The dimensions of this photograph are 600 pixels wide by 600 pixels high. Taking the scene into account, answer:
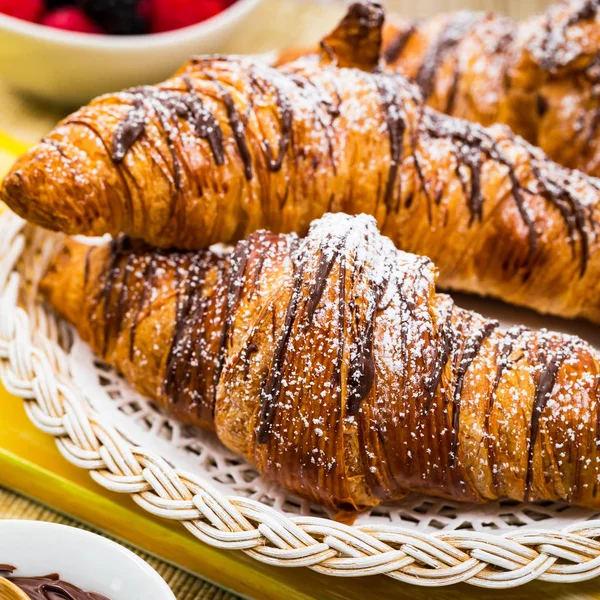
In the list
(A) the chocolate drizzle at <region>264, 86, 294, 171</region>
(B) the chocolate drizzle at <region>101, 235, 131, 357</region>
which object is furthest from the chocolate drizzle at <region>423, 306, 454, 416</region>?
(B) the chocolate drizzle at <region>101, 235, 131, 357</region>

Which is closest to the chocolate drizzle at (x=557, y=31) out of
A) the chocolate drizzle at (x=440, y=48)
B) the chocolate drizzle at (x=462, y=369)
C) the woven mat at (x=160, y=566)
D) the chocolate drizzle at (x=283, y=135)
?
the chocolate drizzle at (x=440, y=48)

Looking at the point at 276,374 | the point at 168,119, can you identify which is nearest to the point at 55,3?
the point at 168,119

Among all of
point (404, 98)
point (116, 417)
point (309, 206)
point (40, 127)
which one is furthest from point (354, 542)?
point (40, 127)

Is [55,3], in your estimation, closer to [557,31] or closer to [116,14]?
[116,14]

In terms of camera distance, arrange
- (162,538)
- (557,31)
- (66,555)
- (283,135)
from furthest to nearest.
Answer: (557,31) < (283,135) < (162,538) < (66,555)

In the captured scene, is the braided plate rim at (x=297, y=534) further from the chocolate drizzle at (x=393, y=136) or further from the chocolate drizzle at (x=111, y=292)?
the chocolate drizzle at (x=393, y=136)

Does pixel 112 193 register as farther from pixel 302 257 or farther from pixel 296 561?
pixel 296 561
